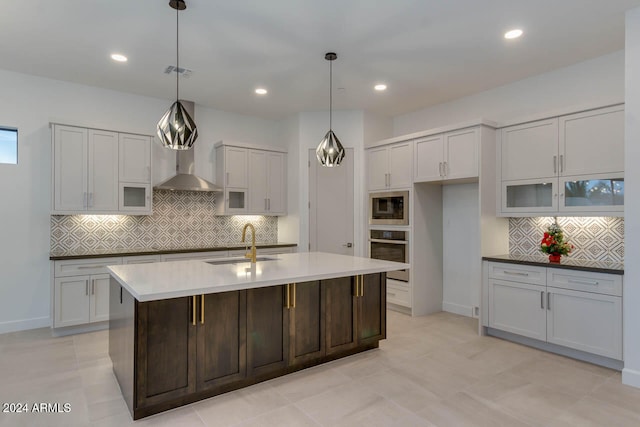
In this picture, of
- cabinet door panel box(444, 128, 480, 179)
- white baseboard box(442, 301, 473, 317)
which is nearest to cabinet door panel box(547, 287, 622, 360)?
white baseboard box(442, 301, 473, 317)

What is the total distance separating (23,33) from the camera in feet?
11.0

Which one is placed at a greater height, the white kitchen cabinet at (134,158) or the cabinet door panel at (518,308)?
the white kitchen cabinet at (134,158)

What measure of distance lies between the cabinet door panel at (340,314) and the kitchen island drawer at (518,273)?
1.74 meters

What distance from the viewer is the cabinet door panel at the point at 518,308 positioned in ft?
12.2

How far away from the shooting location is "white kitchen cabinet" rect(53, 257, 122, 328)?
4059 mm

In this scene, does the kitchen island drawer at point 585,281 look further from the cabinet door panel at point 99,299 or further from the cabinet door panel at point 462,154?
the cabinet door panel at point 99,299

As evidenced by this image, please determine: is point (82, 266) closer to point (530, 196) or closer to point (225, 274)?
point (225, 274)

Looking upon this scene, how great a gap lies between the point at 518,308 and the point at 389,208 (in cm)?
205

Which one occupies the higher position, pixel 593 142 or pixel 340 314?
pixel 593 142

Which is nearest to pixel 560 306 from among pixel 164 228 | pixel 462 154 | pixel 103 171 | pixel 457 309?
pixel 457 309

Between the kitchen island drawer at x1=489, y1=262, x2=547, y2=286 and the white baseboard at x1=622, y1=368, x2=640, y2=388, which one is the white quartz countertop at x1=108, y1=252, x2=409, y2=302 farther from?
the white baseboard at x1=622, y1=368, x2=640, y2=388

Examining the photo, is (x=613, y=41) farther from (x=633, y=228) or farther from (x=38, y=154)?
(x=38, y=154)

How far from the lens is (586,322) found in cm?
337

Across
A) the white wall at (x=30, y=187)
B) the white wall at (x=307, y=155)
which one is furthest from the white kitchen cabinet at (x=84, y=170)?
the white wall at (x=307, y=155)
